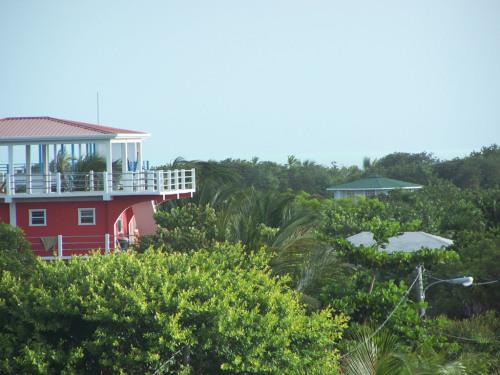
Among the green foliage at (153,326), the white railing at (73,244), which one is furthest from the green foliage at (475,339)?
the white railing at (73,244)

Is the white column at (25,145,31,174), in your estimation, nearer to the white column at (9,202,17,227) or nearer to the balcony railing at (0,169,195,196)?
the balcony railing at (0,169,195,196)

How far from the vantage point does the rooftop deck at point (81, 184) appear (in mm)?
36656

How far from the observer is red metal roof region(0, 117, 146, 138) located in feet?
122

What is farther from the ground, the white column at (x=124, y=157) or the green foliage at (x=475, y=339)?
the white column at (x=124, y=157)

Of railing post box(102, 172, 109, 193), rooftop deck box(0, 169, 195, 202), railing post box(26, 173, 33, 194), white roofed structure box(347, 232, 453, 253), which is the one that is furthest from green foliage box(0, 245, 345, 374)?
railing post box(26, 173, 33, 194)

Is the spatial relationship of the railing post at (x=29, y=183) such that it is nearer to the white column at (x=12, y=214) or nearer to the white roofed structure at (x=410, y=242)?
the white column at (x=12, y=214)

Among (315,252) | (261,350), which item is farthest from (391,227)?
(261,350)

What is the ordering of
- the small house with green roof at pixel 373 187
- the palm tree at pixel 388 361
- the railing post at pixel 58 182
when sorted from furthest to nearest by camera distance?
the small house with green roof at pixel 373 187
the railing post at pixel 58 182
the palm tree at pixel 388 361

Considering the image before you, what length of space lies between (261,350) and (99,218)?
20232 millimetres

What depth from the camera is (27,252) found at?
2603 centimetres

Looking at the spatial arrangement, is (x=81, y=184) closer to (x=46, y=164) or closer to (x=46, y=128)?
(x=46, y=164)

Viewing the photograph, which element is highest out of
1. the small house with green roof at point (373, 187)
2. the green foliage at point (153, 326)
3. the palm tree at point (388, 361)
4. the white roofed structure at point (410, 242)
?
the small house with green roof at point (373, 187)

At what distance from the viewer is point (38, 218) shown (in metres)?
37.3

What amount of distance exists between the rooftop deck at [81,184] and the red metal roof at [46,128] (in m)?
1.44
